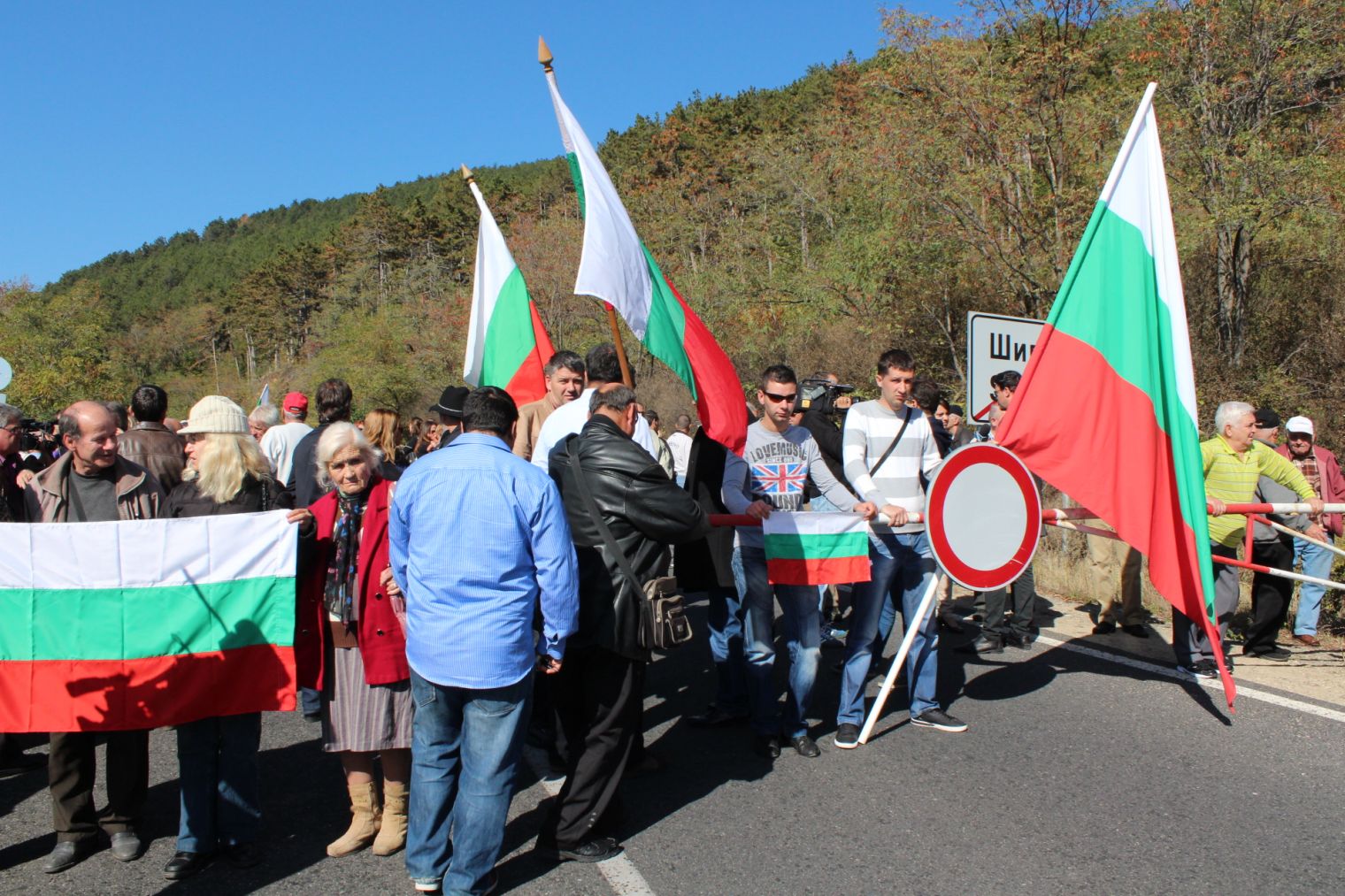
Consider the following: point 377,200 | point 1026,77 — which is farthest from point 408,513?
point 377,200

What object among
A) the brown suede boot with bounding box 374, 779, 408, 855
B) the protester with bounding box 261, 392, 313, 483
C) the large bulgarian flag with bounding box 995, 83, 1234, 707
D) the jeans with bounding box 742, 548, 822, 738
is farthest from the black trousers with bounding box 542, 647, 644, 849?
the protester with bounding box 261, 392, 313, 483

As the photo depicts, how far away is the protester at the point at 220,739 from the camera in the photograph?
3982mm

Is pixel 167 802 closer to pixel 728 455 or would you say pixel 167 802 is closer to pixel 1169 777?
pixel 728 455

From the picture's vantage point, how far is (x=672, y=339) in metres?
5.31

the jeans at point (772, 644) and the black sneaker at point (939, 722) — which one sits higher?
the jeans at point (772, 644)

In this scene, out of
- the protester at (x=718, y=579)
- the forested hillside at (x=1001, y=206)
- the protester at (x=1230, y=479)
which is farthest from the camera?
the forested hillside at (x=1001, y=206)

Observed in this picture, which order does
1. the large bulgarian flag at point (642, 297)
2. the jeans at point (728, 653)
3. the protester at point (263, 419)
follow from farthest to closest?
the protester at point (263, 419) → the jeans at point (728, 653) → the large bulgarian flag at point (642, 297)

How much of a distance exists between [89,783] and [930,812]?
3.59m

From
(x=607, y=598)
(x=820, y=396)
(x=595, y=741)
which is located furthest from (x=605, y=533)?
(x=820, y=396)

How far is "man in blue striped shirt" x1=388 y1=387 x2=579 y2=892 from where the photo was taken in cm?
351

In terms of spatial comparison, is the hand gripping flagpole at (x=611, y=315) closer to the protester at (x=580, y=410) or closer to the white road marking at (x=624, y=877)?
the protester at (x=580, y=410)

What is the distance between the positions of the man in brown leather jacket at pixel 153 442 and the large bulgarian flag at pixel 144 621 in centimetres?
106

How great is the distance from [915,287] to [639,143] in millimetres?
39769

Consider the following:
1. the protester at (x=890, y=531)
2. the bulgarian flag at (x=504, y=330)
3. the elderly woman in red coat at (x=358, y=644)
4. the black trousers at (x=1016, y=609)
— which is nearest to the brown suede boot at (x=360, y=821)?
the elderly woman in red coat at (x=358, y=644)
